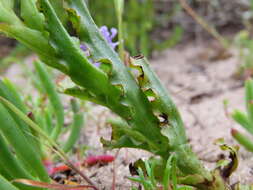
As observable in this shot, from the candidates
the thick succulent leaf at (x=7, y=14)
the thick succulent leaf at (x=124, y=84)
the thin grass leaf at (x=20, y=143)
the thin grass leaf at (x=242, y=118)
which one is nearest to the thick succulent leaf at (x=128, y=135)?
the thick succulent leaf at (x=124, y=84)

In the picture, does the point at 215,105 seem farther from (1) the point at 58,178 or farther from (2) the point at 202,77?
(1) the point at 58,178

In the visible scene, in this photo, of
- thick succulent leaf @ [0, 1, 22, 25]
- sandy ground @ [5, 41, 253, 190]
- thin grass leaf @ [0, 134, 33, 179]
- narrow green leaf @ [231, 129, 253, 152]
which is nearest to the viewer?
thick succulent leaf @ [0, 1, 22, 25]

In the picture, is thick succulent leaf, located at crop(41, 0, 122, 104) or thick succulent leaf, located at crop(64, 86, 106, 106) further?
thick succulent leaf, located at crop(64, 86, 106, 106)

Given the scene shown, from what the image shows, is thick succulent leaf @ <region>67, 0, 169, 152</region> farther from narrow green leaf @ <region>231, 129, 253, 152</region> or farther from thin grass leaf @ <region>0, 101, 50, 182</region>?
narrow green leaf @ <region>231, 129, 253, 152</region>

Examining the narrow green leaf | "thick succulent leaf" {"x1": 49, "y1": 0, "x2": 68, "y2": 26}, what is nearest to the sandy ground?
the narrow green leaf

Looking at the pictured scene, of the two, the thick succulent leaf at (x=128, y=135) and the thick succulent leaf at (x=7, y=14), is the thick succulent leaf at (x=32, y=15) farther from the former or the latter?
the thick succulent leaf at (x=128, y=135)

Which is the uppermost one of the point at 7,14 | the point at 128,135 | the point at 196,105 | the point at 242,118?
the point at 196,105

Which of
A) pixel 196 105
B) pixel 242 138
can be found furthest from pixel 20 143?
pixel 196 105

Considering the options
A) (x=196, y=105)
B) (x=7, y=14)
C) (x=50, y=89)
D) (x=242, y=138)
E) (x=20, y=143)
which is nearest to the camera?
(x=7, y=14)

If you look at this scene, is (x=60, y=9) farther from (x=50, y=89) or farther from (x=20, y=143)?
(x=50, y=89)
